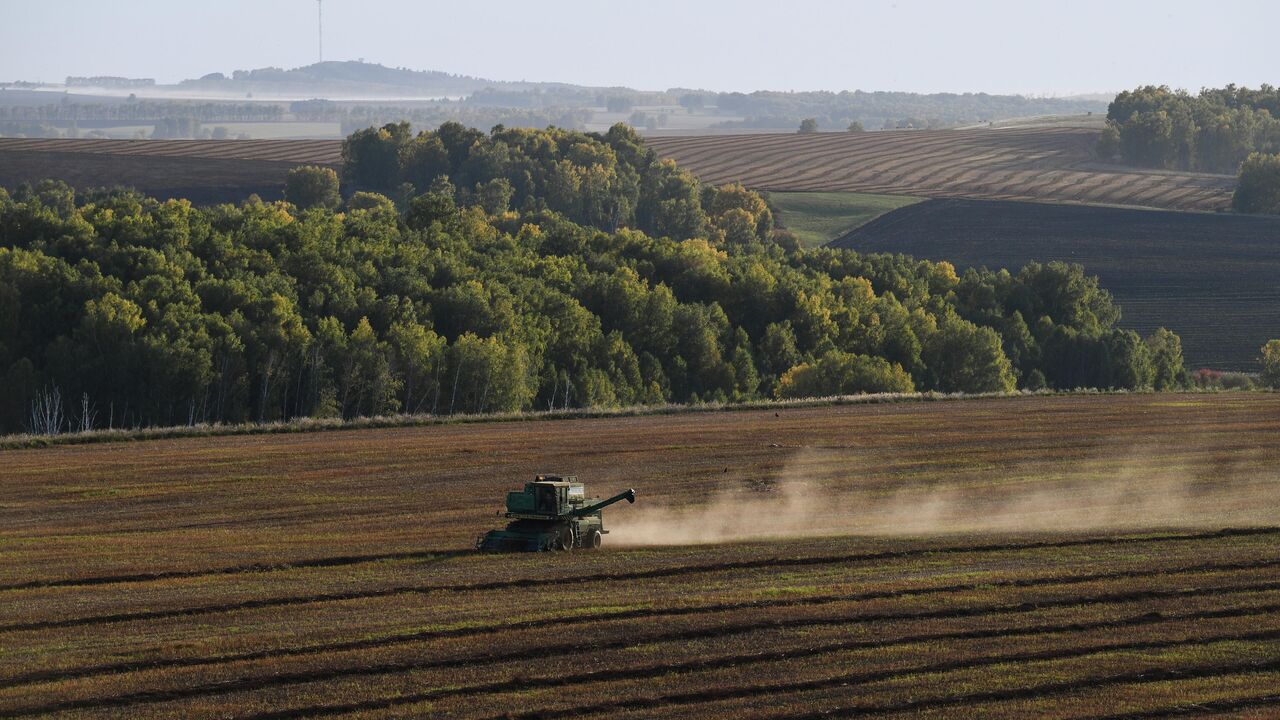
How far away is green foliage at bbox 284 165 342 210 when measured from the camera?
7205 inches

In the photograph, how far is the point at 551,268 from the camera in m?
117

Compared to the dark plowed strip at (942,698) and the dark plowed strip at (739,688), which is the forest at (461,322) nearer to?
the dark plowed strip at (739,688)

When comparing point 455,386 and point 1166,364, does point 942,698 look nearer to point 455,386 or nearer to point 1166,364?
point 455,386

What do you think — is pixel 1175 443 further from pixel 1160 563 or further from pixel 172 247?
pixel 172 247

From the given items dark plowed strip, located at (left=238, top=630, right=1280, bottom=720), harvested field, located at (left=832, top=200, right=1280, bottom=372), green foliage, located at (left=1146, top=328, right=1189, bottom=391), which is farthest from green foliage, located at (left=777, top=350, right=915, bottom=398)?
dark plowed strip, located at (left=238, top=630, right=1280, bottom=720)

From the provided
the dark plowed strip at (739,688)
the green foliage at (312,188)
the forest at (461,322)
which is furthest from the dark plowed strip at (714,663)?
the green foliage at (312,188)

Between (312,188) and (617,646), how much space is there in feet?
533

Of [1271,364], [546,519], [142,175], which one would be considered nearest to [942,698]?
[546,519]

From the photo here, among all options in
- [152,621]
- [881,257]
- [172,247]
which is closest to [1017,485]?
[152,621]

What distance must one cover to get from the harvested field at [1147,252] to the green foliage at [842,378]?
36.6 meters

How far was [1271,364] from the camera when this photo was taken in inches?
4872

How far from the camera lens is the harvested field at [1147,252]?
138125 millimetres

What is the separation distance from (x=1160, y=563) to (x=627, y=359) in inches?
2804

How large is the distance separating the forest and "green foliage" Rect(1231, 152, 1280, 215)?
148ft
